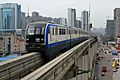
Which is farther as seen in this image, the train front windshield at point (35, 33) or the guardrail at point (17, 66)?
the train front windshield at point (35, 33)

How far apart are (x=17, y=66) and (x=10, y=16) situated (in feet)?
252

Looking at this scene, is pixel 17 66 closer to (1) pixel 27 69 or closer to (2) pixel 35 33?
(1) pixel 27 69

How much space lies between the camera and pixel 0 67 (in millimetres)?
9266

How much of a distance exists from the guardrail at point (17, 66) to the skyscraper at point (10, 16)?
72.4m

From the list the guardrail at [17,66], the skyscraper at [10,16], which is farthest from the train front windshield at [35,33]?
the skyscraper at [10,16]

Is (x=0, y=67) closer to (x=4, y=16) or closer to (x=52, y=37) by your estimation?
(x=52, y=37)

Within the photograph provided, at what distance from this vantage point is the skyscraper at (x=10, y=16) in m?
84.1

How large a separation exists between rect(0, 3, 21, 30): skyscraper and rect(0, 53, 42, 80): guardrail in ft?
238

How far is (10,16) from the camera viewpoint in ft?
281

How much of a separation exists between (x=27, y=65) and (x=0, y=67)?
8.27 feet

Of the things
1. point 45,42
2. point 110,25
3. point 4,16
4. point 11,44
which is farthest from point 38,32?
point 110,25

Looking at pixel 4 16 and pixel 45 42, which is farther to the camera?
pixel 4 16

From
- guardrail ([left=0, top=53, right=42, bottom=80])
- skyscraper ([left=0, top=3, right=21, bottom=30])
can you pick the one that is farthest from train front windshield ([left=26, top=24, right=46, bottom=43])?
skyscraper ([left=0, top=3, right=21, bottom=30])

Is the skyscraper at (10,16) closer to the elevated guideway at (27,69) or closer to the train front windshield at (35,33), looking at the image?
the train front windshield at (35,33)
